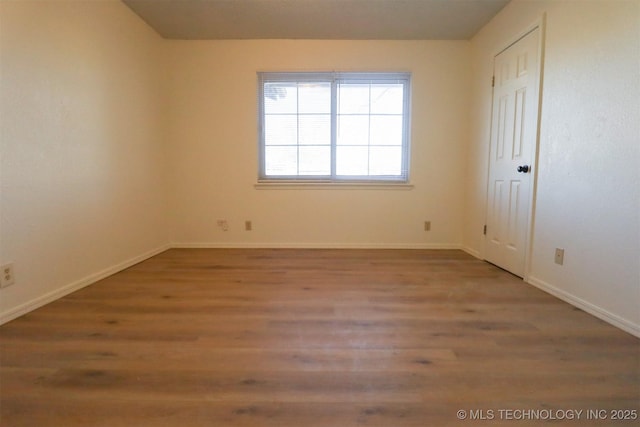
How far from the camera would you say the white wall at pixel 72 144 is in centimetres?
180

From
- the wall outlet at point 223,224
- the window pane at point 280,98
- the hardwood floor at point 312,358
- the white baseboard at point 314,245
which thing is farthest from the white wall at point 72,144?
the window pane at point 280,98

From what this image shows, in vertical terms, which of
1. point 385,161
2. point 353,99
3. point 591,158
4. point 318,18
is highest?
point 318,18

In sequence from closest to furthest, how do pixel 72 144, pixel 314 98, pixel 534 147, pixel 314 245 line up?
pixel 72 144
pixel 534 147
pixel 314 98
pixel 314 245

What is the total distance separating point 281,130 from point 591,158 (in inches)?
110

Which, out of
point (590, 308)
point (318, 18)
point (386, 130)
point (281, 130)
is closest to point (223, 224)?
point (281, 130)

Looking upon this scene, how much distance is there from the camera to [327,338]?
153cm

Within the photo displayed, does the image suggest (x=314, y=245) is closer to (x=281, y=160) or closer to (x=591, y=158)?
(x=281, y=160)

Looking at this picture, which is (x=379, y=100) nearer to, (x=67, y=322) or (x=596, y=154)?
(x=596, y=154)

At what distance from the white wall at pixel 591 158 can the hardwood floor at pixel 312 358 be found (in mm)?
206

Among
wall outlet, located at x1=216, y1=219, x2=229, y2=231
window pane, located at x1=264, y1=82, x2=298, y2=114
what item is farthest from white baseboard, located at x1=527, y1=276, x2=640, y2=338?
wall outlet, located at x1=216, y1=219, x2=229, y2=231

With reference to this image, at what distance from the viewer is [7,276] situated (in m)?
1.75

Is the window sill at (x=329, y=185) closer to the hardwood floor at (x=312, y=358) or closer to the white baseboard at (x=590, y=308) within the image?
the hardwood floor at (x=312, y=358)

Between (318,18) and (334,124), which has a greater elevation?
(318,18)

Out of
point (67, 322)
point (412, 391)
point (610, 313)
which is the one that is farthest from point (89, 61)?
point (610, 313)
